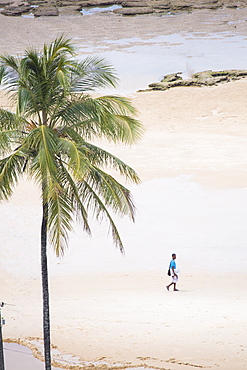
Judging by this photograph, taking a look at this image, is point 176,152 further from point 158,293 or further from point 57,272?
point 158,293

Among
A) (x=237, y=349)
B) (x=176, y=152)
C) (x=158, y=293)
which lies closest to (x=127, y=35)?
(x=176, y=152)

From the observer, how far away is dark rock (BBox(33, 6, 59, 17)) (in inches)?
2302

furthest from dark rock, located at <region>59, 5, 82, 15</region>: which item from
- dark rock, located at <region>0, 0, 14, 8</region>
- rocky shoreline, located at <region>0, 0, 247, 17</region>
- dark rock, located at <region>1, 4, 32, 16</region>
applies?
dark rock, located at <region>0, 0, 14, 8</region>

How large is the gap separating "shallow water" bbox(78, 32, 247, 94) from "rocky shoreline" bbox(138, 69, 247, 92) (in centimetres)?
65

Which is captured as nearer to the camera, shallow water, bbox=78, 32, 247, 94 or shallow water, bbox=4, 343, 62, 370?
shallow water, bbox=4, 343, 62, 370

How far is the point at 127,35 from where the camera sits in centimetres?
5619

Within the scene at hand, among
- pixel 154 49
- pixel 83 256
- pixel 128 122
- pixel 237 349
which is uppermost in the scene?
pixel 154 49

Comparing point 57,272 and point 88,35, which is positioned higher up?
point 88,35

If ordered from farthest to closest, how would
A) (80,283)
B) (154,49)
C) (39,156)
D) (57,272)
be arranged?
1. (154,49)
2. (57,272)
3. (80,283)
4. (39,156)

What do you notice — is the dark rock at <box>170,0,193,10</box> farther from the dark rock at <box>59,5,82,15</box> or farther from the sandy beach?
the sandy beach

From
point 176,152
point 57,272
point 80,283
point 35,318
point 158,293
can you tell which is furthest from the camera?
point 176,152

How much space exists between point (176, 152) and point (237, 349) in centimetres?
2179

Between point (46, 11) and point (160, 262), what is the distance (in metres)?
41.2

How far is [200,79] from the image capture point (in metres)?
48.5
